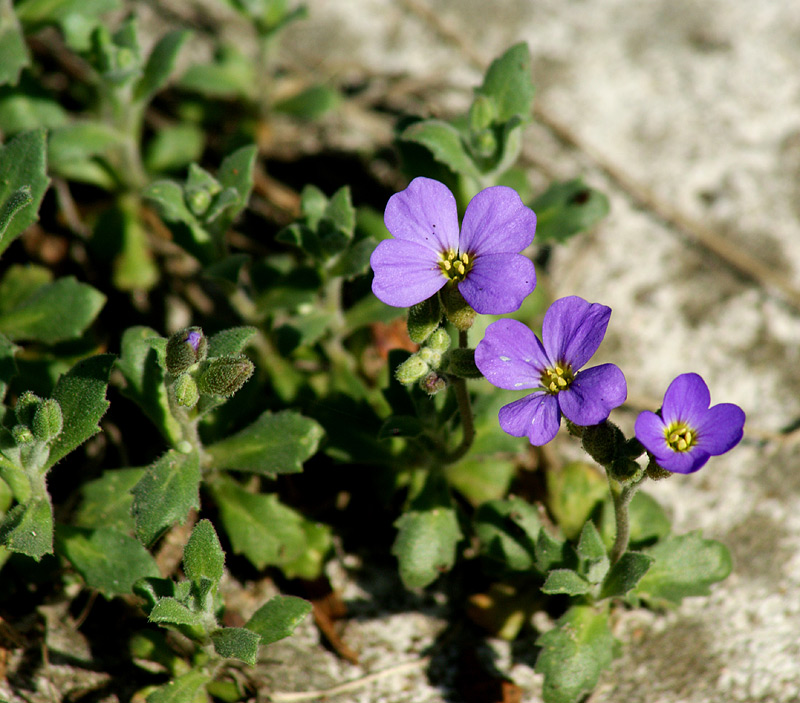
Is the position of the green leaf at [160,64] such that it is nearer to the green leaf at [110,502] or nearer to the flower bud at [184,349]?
the flower bud at [184,349]

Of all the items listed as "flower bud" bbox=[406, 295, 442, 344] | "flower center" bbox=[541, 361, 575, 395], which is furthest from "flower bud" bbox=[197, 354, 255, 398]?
"flower center" bbox=[541, 361, 575, 395]

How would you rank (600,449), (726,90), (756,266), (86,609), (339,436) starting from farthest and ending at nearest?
(726,90), (756,266), (339,436), (86,609), (600,449)

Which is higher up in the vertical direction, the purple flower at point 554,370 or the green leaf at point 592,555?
the purple flower at point 554,370

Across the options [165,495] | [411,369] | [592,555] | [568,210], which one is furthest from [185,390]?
[568,210]

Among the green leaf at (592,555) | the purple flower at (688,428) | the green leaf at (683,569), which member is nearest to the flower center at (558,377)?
the purple flower at (688,428)

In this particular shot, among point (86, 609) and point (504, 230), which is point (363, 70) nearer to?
point (504, 230)

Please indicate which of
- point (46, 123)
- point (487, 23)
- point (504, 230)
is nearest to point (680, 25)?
point (487, 23)

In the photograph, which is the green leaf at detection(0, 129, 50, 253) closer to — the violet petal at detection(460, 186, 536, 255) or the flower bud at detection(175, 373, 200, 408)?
the flower bud at detection(175, 373, 200, 408)
